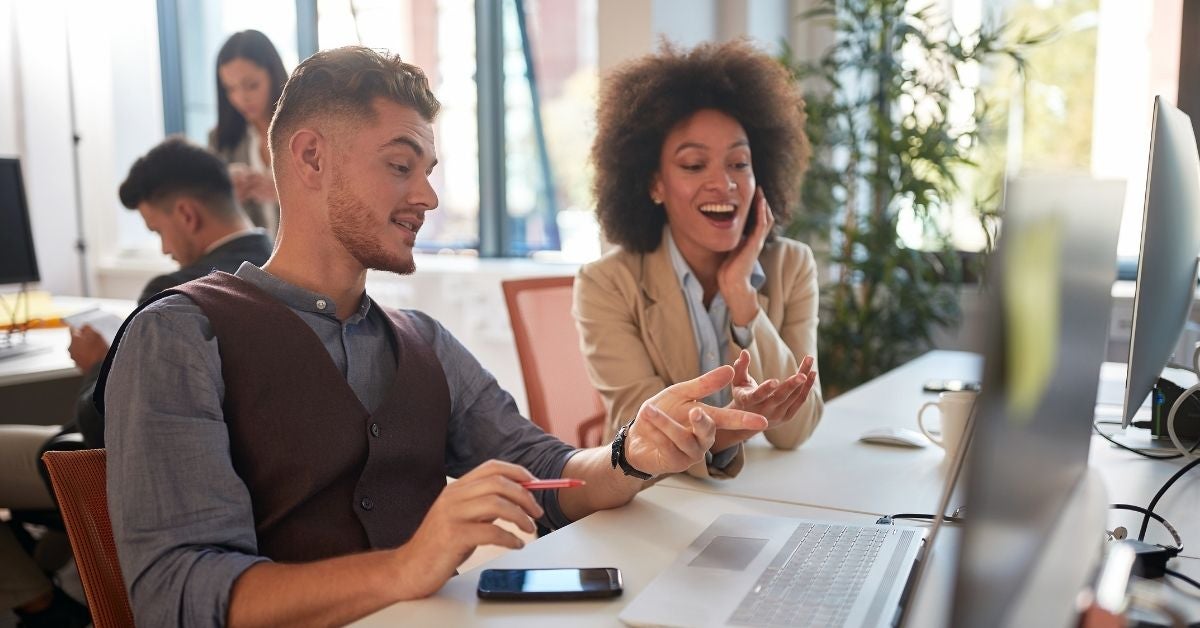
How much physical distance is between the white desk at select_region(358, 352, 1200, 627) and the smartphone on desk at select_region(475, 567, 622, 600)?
11 mm

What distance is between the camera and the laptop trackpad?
3.81 ft

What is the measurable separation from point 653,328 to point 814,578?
1.02 metres

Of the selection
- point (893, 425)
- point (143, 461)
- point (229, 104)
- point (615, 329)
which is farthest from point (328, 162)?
point (229, 104)

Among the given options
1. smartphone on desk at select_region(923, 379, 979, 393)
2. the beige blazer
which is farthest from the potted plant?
the beige blazer

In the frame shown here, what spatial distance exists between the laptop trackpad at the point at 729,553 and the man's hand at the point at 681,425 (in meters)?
0.13

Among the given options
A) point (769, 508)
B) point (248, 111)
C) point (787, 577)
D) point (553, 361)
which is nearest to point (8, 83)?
point (248, 111)

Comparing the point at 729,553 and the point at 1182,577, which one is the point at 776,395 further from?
the point at 1182,577

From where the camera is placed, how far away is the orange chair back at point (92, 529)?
1.14 metres

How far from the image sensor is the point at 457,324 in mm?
4324

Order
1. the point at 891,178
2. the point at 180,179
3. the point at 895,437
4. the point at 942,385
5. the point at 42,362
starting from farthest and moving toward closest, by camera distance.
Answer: the point at 891,178 < the point at 42,362 < the point at 180,179 < the point at 942,385 < the point at 895,437

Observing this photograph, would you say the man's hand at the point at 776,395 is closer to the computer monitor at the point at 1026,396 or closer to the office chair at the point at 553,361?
the computer monitor at the point at 1026,396

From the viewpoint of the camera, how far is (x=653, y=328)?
2078 mm

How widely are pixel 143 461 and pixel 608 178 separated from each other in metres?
1.43

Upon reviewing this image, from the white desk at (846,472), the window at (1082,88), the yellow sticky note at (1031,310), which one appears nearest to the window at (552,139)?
the window at (1082,88)
